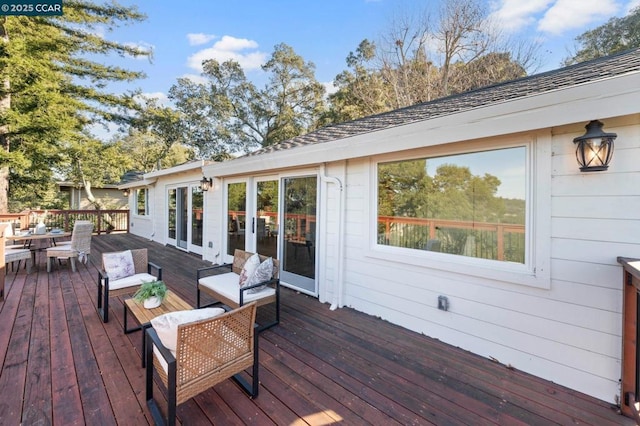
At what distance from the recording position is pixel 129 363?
2.53 meters

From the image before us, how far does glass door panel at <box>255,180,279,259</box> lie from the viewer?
5186mm

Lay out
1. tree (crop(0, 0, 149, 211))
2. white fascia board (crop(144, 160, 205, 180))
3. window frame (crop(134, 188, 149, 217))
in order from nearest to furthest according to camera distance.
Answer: white fascia board (crop(144, 160, 205, 180))
tree (crop(0, 0, 149, 211))
window frame (crop(134, 188, 149, 217))

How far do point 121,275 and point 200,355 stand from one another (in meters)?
2.69

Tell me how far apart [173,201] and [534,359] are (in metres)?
9.41

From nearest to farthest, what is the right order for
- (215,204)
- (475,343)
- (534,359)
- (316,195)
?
(534,359) → (475,343) → (316,195) → (215,204)

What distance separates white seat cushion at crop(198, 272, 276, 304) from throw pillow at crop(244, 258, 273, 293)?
0.23 feet

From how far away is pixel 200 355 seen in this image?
177 cm

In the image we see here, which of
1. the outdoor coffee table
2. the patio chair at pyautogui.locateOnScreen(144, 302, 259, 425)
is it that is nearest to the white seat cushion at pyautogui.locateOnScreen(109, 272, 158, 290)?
the outdoor coffee table

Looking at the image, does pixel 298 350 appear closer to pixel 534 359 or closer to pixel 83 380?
pixel 83 380

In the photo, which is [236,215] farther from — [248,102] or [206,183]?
[248,102]

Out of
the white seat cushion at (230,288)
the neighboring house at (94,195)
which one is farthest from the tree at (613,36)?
the neighboring house at (94,195)

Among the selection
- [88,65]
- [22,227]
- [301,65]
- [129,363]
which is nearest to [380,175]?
[129,363]

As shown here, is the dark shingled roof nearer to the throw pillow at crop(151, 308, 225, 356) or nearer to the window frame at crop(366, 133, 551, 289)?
the window frame at crop(366, 133, 551, 289)

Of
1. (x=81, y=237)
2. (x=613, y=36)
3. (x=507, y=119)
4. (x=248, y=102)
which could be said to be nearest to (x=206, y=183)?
(x=81, y=237)
